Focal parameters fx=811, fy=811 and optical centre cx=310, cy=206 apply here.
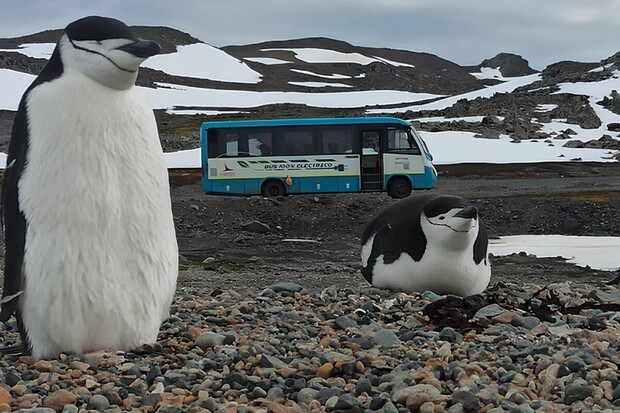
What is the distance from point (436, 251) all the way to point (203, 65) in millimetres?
82720

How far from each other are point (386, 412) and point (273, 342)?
134 cm

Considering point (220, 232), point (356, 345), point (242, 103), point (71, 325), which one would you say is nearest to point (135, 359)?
point (71, 325)

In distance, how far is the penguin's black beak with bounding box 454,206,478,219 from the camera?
5.89 m

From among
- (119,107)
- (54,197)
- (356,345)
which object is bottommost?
(356,345)

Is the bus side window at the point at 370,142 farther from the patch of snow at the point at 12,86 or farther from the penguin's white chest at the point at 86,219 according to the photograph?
the patch of snow at the point at 12,86

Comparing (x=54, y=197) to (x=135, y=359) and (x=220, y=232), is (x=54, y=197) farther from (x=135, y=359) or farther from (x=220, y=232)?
(x=220, y=232)

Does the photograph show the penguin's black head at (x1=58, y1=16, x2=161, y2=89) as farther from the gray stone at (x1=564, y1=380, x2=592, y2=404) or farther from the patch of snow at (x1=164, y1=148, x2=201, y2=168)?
the patch of snow at (x1=164, y1=148, x2=201, y2=168)

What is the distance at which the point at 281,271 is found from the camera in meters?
10.9

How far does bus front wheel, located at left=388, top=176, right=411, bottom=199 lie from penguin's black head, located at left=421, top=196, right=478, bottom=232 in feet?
45.8

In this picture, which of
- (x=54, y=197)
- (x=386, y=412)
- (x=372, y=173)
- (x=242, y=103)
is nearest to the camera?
(x=386, y=412)

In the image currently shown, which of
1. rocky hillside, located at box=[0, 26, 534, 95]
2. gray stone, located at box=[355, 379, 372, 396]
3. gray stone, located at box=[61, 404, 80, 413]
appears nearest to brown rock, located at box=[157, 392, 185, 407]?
gray stone, located at box=[61, 404, 80, 413]

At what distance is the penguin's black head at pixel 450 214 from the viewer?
19.6ft

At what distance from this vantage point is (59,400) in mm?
3615

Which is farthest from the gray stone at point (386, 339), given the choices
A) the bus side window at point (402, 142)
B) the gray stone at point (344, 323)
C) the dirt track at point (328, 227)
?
the bus side window at point (402, 142)
